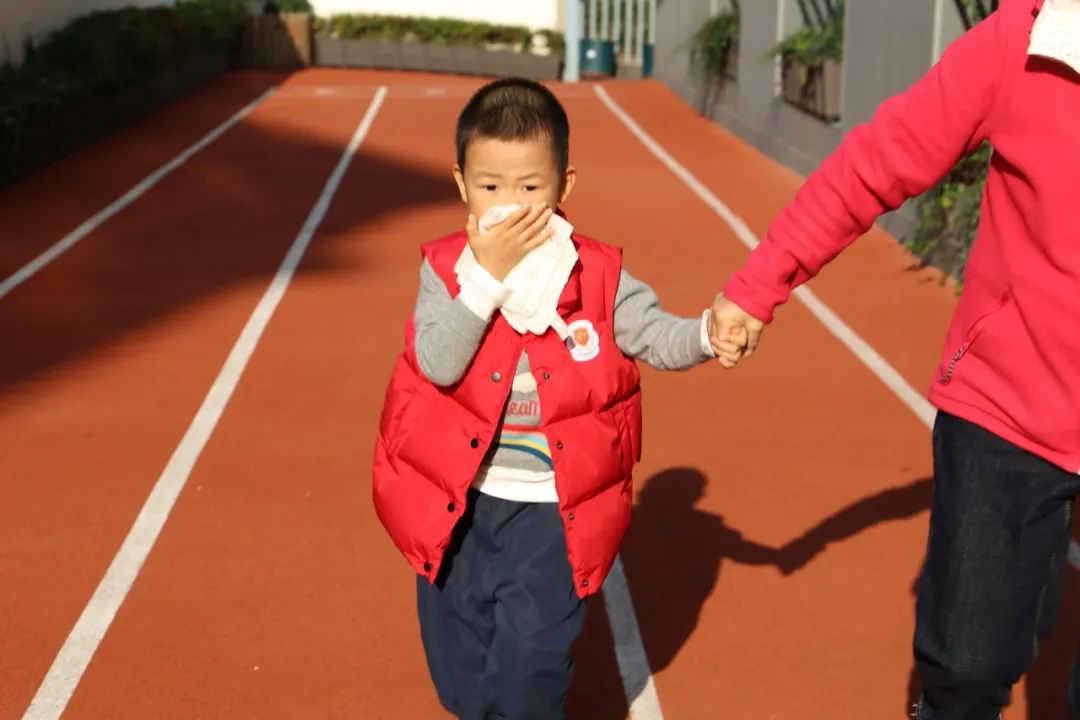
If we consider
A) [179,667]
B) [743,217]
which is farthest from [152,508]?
[743,217]

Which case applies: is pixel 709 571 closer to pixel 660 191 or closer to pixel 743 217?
A: pixel 743 217

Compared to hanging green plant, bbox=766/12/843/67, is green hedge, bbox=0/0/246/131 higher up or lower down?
lower down

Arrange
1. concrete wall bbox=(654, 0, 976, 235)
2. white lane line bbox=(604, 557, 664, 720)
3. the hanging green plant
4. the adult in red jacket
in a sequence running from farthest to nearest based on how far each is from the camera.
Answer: the hanging green plant
concrete wall bbox=(654, 0, 976, 235)
white lane line bbox=(604, 557, 664, 720)
the adult in red jacket

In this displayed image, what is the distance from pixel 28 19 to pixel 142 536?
16103 mm

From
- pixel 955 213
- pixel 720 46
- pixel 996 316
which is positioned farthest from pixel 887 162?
pixel 720 46

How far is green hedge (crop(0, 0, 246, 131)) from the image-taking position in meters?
18.5

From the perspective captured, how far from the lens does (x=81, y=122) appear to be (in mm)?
20188

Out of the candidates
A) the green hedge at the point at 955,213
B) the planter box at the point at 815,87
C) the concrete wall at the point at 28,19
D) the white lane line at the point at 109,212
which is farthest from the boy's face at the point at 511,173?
the concrete wall at the point at 28,19

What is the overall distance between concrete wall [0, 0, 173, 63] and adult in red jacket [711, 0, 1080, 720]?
18.2 metres

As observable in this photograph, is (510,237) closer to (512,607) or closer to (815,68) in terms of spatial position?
(512,607)

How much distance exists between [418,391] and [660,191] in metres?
13.1

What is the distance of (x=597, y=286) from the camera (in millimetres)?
3924

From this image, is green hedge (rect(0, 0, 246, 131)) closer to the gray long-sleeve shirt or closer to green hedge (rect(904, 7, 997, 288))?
green hedge (rect(904, 7, 997, 288))

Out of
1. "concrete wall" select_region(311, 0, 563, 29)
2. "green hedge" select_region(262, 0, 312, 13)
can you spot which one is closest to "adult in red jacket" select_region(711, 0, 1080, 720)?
"green hedge" select_region(262, 0, 312, 13)
